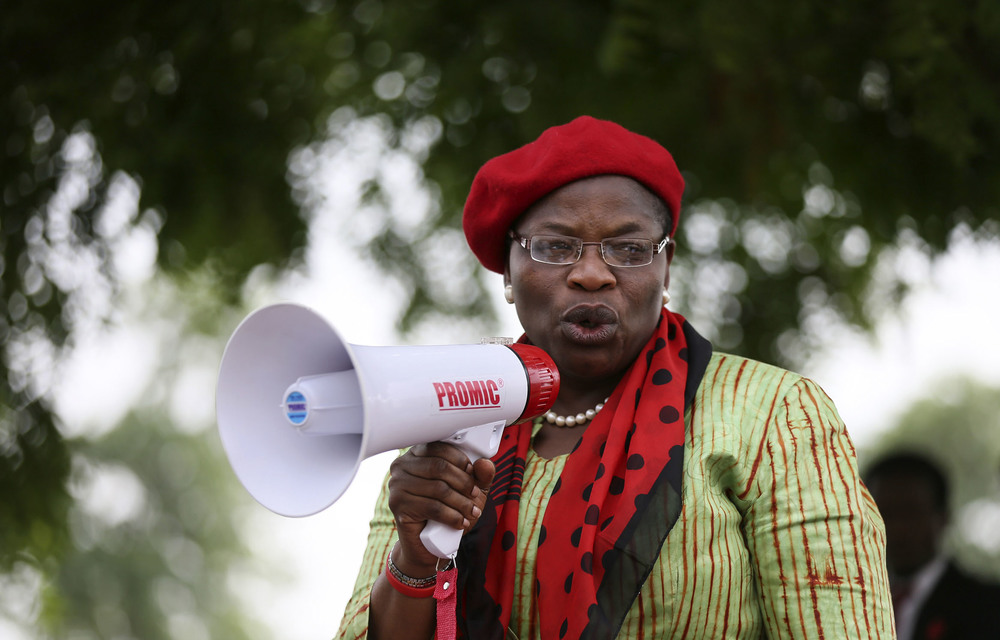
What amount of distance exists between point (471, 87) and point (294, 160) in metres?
0.90

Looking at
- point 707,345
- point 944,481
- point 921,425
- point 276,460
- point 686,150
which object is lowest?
point 276,460

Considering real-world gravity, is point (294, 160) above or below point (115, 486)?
below

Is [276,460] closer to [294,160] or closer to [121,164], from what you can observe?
[121,164]

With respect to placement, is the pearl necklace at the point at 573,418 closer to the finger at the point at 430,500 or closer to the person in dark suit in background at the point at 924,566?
the finger at the point at 430,500

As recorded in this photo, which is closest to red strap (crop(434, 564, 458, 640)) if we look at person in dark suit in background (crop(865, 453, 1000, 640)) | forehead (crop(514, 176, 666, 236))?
forehead (crop(514, 176, 666, 236))

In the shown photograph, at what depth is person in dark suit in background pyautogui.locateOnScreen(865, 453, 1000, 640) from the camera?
4.39 meters

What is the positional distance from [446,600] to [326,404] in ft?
1.50

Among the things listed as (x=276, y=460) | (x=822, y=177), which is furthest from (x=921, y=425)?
(x=276, y=460)

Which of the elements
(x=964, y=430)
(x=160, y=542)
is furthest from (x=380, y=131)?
(x=964, y=430)

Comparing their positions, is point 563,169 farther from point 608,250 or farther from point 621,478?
point 621,478

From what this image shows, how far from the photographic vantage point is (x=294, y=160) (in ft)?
12.5

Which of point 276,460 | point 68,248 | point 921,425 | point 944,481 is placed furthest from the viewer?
point 921,425

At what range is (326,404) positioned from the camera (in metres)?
1.65

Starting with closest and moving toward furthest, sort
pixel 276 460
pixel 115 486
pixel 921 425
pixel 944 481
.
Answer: pixel 276 460 < pixel 944 481 < pixel 115 486 < pixel 921 425
